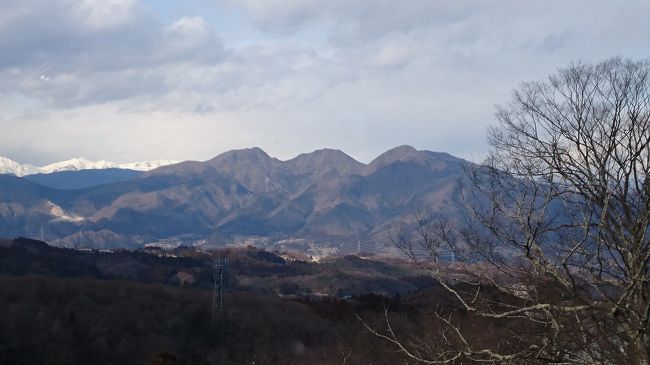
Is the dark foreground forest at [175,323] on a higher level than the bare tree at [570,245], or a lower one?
lower

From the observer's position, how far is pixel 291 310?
85312 millimetres

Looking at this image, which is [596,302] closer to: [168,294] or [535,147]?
[535,147]

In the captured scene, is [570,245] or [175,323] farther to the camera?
[175,323]

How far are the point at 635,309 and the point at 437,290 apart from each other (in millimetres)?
89437

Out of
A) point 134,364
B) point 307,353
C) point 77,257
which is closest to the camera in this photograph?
point 134,364

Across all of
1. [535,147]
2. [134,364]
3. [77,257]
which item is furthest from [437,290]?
[535,147]

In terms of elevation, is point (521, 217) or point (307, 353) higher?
point (521, 217)

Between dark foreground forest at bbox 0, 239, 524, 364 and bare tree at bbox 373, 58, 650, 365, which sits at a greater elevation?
bare tree at bbox 373, 58, 650, 365

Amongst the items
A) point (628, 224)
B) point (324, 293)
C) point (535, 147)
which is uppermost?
point (535, 147)

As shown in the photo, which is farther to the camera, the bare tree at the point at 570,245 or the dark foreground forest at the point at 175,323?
Result: the dark foreground forest at the point at 175,323

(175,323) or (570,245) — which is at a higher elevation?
(570,245)

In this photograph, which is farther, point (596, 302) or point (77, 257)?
point (77, 257)

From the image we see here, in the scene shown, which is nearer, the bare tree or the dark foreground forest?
the bare tree

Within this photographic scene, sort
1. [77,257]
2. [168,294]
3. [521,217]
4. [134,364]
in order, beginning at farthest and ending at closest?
1. [77,257]
2. [168,294]
3. [134,364]
4. [521,217]
